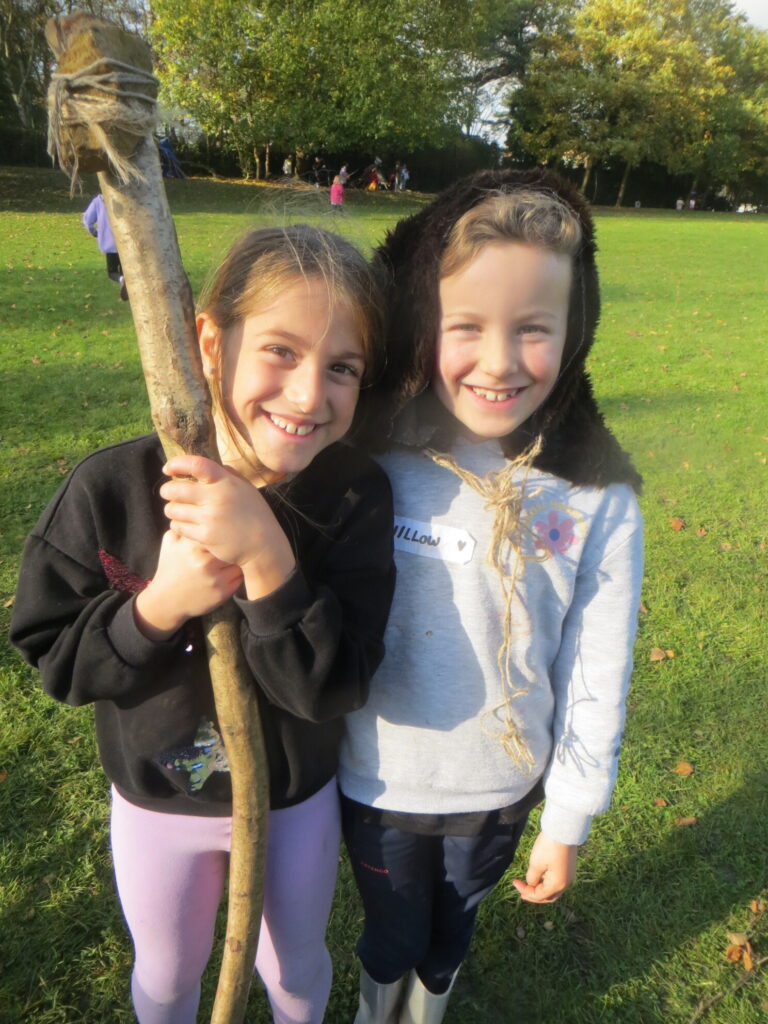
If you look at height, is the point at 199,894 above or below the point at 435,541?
below

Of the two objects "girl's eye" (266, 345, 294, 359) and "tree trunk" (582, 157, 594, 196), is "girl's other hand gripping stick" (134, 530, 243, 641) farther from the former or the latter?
"tree trunk" (582, 157, 594, 196)

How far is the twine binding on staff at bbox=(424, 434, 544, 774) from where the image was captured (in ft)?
4.82

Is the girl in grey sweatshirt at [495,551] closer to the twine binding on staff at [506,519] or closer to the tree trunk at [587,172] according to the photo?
the twine binding on staff at [506,519]

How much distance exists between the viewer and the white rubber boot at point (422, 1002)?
2014 millimetres

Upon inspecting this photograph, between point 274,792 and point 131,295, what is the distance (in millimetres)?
989

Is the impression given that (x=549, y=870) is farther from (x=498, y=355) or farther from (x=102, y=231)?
(x=102, y=231)

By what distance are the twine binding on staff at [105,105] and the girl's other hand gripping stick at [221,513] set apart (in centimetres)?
40

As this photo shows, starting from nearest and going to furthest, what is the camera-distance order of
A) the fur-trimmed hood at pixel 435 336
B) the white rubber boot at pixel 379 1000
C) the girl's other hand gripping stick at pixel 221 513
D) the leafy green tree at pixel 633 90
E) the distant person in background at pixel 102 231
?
the girl's other hand gripping stick at pixel 221 513, the fur-trimmed hood at pixel 435 336, the white rubber boot at pixel 379 1000, the distant person in background at pixel 102 231, the leafy green tree at pixel 633 90

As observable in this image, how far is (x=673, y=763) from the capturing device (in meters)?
3.22

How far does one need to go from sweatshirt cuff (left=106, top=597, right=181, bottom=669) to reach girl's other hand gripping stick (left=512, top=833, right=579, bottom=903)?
40.4 inches

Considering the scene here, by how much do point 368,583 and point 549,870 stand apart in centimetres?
90

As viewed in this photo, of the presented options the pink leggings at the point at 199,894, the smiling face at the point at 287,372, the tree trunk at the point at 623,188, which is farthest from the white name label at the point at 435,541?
the tree trunk at the point at 623,188

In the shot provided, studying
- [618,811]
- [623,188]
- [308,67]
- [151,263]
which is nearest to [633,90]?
[623,188]

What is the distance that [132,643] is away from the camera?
1.21 m
